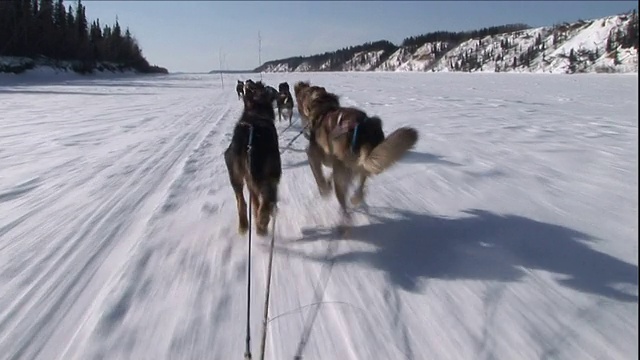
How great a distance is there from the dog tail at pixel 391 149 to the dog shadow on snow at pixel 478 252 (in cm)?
62

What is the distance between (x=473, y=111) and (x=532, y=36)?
439ft

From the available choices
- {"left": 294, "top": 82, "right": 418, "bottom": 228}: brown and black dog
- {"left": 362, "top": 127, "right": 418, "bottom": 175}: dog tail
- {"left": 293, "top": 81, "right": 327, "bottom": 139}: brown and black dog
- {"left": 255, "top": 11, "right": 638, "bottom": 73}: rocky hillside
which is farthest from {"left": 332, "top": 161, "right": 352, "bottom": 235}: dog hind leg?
{"left": 255, "top": 11, "right": 638, "bottom": 73}: rocky hillside

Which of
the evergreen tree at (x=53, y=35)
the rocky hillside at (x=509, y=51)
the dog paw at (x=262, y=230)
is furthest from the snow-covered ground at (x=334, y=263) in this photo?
the rocky hillside at (x=509, y=51)

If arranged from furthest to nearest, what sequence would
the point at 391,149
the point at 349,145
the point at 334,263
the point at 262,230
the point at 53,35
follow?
the point at 53,35 → the point at 349,145 → the point at 262,230 → the point at 391,149 → the point at 334,263

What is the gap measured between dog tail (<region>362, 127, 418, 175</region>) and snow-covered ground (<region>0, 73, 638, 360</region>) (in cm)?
63

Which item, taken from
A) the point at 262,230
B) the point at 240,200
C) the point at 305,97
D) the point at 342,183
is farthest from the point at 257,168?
the point at 305,97

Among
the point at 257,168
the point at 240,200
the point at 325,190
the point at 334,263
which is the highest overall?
the point at 257,168

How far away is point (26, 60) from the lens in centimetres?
4200

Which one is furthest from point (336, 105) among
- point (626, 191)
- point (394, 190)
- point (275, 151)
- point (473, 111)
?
point (473, 111)

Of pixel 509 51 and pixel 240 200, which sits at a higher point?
pixel 509 51

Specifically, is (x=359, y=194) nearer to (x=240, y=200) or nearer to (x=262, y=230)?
(x=262, y=230)

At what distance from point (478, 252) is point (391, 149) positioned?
3.31 feet

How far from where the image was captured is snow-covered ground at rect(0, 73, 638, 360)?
2.37 m

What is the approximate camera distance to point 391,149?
3.48m
